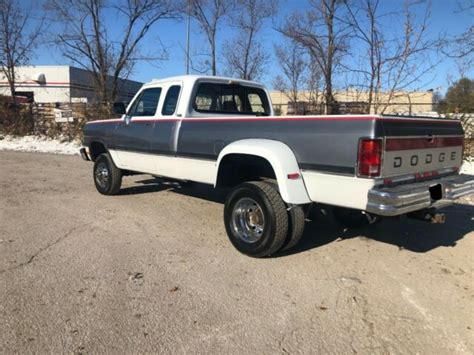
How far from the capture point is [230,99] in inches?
267

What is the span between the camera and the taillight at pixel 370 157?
3.81 m

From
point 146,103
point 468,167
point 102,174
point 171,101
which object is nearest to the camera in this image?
point 171,101

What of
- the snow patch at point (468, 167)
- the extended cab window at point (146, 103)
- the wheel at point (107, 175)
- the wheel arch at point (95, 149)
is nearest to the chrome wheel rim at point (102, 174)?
the wheel at point (107, 175)

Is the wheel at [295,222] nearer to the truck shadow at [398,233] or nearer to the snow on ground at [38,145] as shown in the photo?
the truck shadow at [398,233]

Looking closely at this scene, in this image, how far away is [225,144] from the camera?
514cm

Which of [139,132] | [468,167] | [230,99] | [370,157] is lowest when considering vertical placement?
[468,167]

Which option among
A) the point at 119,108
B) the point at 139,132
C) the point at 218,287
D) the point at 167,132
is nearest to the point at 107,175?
the point at 119,108

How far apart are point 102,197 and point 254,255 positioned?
4.10 meters

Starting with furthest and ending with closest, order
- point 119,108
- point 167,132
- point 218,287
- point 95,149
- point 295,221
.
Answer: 1. point 95,149
2. point 119,108
3. point 167,132
4. point 295,221
5. point 218,287

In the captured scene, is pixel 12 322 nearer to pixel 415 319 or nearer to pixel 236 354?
pixel 236 354

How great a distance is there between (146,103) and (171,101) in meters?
0.73

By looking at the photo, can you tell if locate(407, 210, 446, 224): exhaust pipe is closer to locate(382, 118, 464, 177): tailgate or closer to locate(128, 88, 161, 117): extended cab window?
locate(382, 118, 464, 177): tailgate

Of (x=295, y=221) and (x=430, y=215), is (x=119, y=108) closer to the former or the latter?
(x=295, y=221)

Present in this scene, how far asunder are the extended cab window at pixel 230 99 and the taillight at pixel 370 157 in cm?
300
